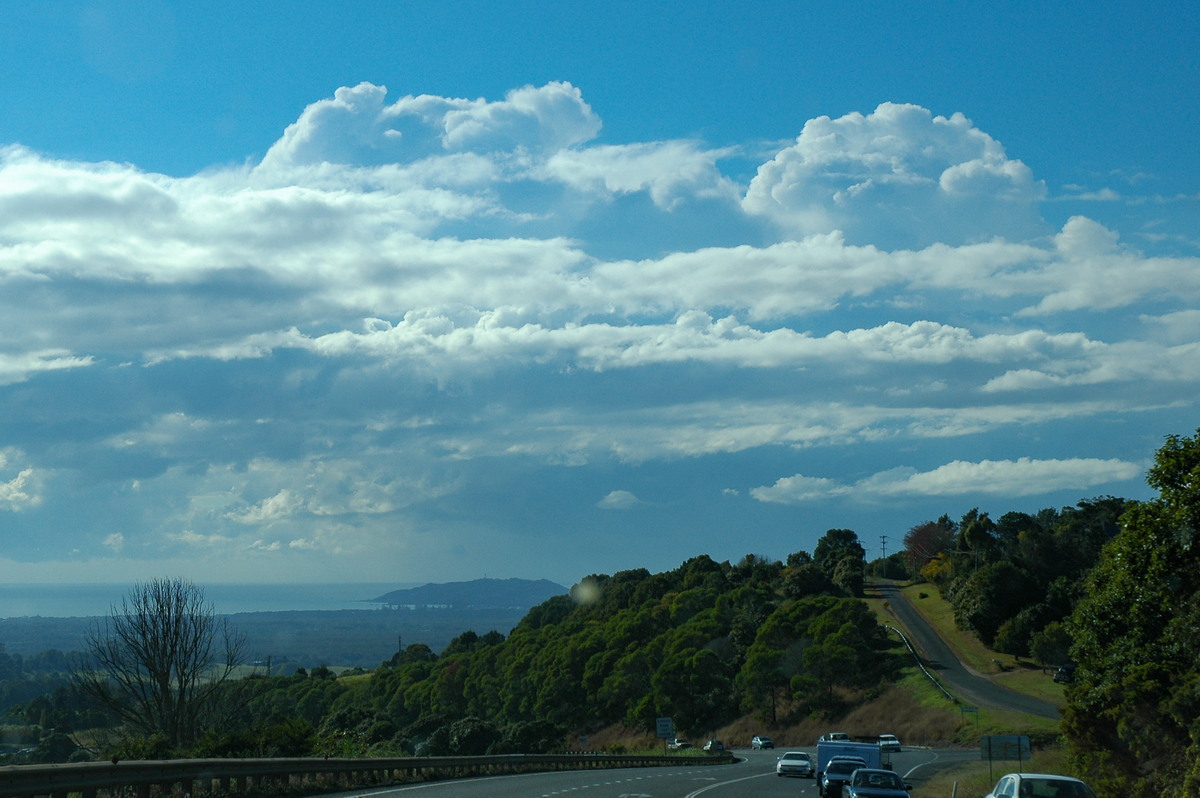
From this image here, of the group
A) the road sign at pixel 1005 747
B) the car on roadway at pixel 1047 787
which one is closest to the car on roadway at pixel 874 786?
the road sign at pixel 1005 747

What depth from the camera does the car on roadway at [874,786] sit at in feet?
81.3

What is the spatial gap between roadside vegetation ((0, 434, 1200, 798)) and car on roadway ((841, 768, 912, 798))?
5.16 meters

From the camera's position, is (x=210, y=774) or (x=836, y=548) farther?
(x=836, y=548)

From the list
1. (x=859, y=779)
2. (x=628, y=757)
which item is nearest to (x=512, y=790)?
(x=859, y=779)

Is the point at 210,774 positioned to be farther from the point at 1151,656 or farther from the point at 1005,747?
the point at 1151,656

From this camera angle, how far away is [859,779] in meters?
25.8

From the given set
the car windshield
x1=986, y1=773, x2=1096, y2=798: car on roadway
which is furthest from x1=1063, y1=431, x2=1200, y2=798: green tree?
the car windshield

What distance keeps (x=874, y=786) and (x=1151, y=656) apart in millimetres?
7779

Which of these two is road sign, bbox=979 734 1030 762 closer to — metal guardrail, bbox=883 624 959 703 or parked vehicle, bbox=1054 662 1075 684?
metal guardrail, bbox=883 624 959 703

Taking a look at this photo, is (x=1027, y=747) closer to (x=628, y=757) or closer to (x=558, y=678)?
(x=628, y=757)

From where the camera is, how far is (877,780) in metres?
25.8

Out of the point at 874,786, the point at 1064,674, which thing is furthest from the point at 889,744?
the point at 874,786

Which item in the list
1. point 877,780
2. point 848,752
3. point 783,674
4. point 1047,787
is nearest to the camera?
point 1047,787

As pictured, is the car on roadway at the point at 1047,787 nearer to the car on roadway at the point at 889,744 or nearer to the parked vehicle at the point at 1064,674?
the car on roadway at the point at 889,744
